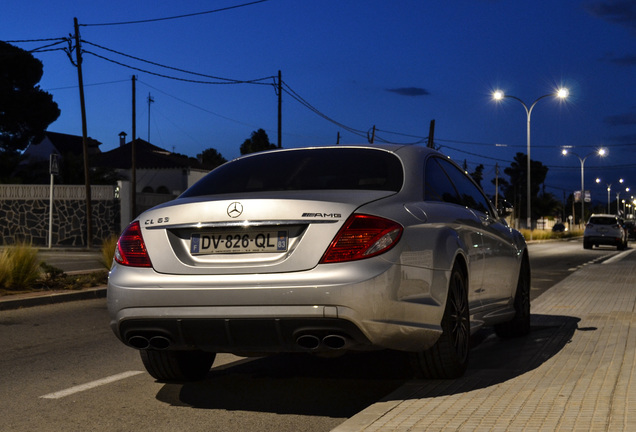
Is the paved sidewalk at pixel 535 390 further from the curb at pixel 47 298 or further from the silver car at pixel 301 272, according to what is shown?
the curb at pixel 47 298

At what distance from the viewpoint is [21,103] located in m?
55.8

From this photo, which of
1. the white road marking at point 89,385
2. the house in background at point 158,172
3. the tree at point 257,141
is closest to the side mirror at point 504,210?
the white road marking at point 89,385

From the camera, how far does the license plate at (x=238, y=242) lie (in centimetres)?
496

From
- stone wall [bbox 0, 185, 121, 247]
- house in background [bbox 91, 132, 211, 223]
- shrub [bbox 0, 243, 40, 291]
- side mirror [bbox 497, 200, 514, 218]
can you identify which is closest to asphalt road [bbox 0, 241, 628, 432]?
side mirror [bbox 497, 200, 514, 218]

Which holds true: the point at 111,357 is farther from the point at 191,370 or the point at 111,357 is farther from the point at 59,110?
the point at 59,110

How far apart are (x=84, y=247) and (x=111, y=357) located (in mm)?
27076

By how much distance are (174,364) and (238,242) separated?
1.44 meters

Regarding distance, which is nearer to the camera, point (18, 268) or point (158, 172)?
point (18, 268)

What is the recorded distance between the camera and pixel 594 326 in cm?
827

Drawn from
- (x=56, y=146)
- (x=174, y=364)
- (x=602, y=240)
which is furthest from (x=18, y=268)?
(x=56, y=146)

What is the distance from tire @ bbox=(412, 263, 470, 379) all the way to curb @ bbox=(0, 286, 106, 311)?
7162 mm

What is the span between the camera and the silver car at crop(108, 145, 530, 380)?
4852 millimetres

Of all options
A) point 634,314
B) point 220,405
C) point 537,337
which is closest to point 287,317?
point 220,405

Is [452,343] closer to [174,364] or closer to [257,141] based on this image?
[174,364]
